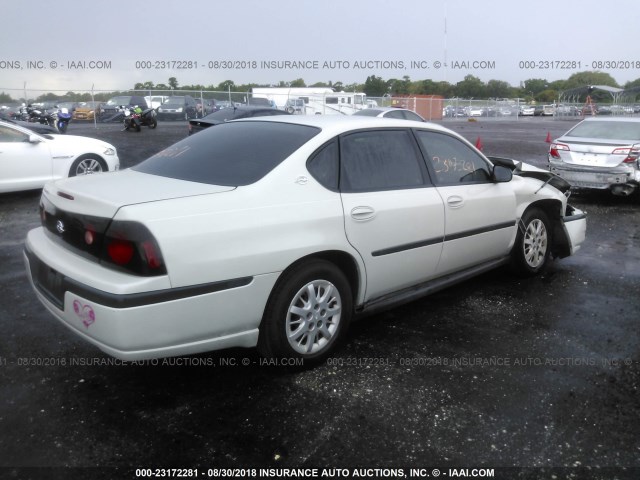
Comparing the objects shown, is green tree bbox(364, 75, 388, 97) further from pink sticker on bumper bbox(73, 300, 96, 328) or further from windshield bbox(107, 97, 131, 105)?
pink sticker on bumper bbox(73, 300, 96, 328)

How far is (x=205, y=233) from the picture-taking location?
2941 millimetres

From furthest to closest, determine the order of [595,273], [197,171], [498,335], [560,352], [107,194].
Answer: [595,273], [498,335], [560,352], [197,171], [107,194]

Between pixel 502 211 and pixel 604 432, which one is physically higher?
pixel 502 211

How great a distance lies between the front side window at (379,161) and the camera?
376 cm

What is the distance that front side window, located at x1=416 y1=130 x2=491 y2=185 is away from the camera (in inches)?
171

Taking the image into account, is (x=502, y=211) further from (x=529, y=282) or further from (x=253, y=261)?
(x=253, y=261)

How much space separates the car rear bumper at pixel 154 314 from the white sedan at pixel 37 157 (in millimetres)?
5860

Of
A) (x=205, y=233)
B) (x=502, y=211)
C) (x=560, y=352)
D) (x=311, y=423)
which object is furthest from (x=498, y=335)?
(x=205, y=233)

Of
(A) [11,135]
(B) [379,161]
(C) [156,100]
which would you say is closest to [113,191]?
(B) [379,161]

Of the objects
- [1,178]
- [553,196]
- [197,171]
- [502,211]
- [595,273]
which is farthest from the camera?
[1,178]

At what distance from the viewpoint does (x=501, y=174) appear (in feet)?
15.5

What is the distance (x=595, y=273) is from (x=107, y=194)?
15.4ft

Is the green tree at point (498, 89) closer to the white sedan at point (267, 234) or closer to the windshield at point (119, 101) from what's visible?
the windshield at point (119, 101)

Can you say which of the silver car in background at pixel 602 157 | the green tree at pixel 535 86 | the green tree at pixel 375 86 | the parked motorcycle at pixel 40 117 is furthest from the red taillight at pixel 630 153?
the green tree at pixel 535 86
